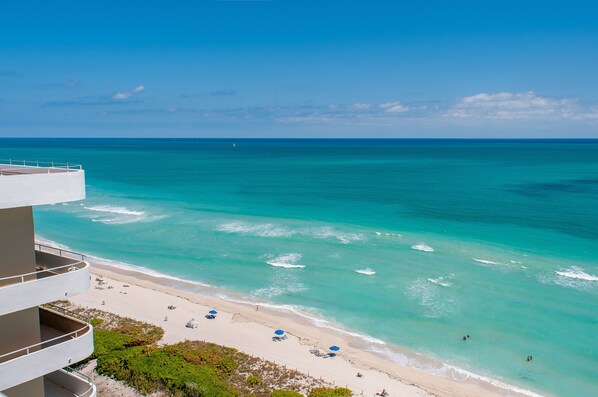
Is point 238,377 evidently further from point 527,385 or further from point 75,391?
point 527,385

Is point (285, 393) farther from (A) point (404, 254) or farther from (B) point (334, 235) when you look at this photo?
(B) point (334, 235)

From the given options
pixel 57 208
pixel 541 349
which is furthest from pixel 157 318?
pixel 57 208

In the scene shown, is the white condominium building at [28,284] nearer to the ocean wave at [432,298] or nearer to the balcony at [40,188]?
the balcony at [40,188]

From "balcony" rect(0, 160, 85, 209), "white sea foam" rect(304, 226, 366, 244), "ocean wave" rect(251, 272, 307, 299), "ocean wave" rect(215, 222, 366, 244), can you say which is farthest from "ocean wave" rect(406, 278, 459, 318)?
"balcony" rect(0, 160, 85, 209)

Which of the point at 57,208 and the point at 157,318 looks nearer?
the point at 157,318

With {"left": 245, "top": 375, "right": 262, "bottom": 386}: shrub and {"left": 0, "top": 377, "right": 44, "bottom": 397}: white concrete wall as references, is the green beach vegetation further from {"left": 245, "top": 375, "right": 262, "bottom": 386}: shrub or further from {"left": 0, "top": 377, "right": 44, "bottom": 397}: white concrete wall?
{"left": 0, "top": 377, "right": 44, "bottom": 397}: white concrete wall

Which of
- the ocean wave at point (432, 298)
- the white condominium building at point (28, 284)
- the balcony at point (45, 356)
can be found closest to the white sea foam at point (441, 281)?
the ocean wave at point (432, 298)
